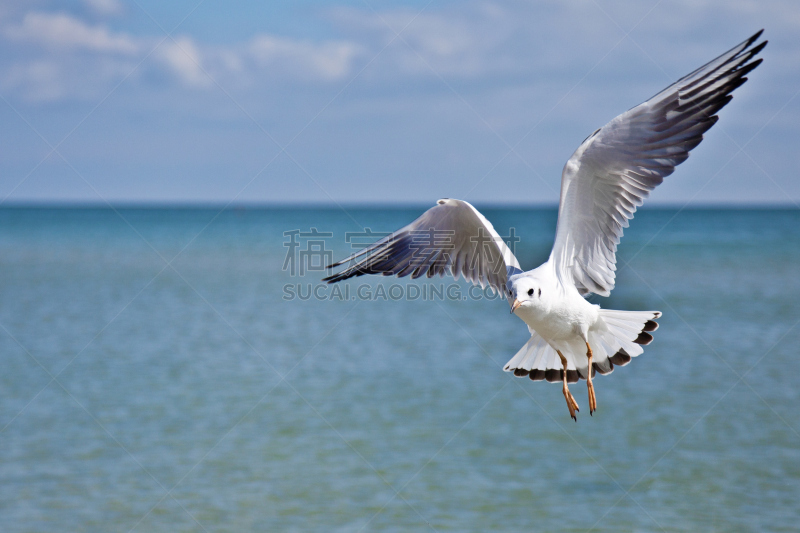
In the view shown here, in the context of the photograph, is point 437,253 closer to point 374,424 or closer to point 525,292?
point 525,292

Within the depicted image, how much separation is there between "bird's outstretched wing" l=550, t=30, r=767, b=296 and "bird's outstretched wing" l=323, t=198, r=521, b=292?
3.50 ft

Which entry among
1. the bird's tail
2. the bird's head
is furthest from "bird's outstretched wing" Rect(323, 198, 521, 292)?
the bird's head

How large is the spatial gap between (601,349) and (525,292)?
1.61 m

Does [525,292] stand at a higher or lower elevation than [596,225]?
lower

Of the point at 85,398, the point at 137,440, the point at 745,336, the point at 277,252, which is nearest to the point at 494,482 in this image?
the point at 137,440

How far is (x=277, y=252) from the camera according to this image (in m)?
46.3

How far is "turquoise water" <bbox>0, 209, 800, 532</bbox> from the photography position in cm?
932

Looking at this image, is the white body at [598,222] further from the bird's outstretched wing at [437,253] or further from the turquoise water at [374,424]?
the turquoise water at [374,424]

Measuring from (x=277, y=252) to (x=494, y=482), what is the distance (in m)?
37.5

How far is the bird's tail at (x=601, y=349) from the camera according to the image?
266 inches

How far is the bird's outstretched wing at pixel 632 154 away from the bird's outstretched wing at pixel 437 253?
107cm

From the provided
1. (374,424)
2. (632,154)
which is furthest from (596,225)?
(374,424)

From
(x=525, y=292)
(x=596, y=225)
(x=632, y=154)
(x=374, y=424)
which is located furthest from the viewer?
(x=374, y=424)

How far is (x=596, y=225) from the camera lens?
6449 mm
